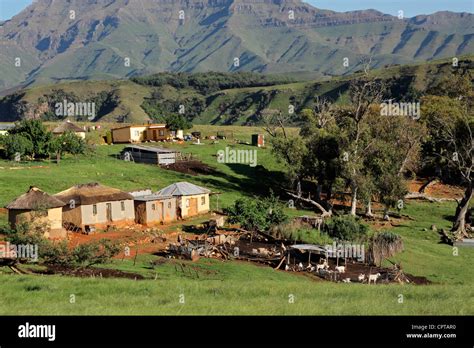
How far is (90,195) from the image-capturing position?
154 feet

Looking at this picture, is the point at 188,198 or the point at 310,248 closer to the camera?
the point at 310,248

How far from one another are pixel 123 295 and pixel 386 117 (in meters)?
54.7

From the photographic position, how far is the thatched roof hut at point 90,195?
152ft

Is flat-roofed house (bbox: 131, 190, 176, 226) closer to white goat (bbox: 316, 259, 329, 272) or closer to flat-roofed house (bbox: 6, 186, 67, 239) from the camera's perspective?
flat-roofed house (bbox: 6, 186, 67, 239)

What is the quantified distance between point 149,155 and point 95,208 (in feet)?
95.7

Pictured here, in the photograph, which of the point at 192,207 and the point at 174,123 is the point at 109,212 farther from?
the point at 174,123

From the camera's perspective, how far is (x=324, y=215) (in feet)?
184

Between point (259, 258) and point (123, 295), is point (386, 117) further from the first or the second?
point (123, 295)
